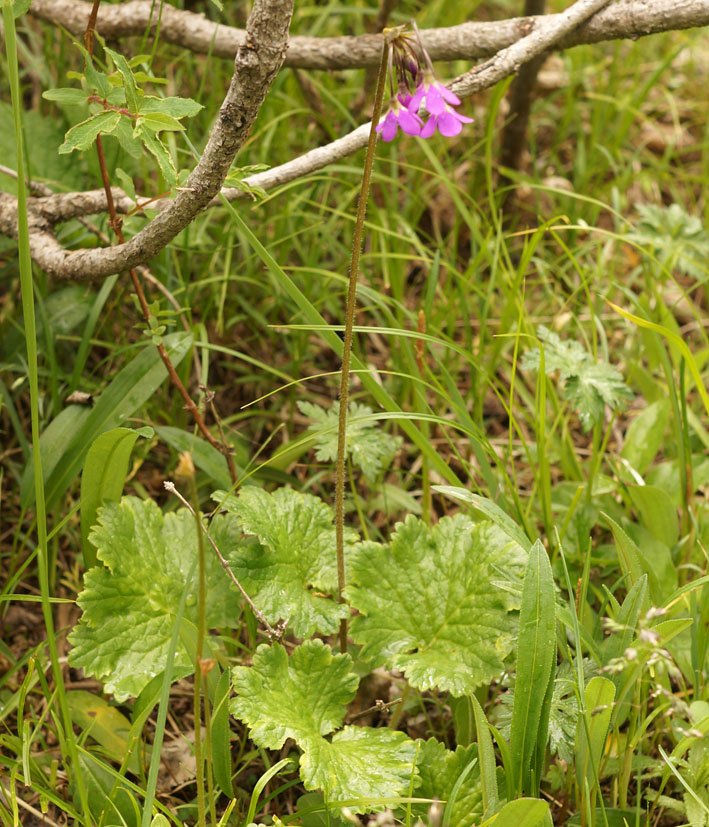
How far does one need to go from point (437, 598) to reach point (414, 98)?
1013mm

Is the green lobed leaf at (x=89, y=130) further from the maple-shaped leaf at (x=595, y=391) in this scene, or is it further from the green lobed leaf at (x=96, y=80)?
the maple-shaped leaf at (x=595, y=391)

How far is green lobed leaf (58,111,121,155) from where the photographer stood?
1498mm

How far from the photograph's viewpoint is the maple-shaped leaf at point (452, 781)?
146cm

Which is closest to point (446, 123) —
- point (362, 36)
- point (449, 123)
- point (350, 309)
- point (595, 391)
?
point (449, 123)

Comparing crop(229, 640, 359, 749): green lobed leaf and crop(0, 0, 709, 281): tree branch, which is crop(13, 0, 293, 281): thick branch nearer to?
crop(0, 0, 709, 281): tree branch

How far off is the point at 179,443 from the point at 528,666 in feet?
3.53

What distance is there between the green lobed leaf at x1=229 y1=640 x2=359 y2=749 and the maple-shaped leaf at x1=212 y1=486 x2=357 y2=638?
64 millimetres

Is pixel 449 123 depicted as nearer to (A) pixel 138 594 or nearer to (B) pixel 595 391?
(B) pixel 595 391

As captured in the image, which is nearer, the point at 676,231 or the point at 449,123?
the point at 449,123

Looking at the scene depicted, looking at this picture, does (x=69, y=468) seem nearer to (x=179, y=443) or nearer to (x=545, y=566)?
(x=179, y=443)

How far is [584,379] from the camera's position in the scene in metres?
2.11

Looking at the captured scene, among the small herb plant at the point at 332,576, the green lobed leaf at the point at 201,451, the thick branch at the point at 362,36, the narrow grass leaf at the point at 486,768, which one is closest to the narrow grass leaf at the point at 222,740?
the small herb plant at the point at 332,576

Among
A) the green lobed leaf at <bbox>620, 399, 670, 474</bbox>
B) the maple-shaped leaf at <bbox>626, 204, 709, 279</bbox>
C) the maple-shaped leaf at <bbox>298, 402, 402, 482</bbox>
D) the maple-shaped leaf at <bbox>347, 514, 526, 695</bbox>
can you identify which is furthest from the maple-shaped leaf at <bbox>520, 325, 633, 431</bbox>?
the maple-shaped leaf at <bbox>626, 204, 709, 279</bbox>

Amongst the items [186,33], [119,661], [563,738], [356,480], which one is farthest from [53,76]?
[563,738]
